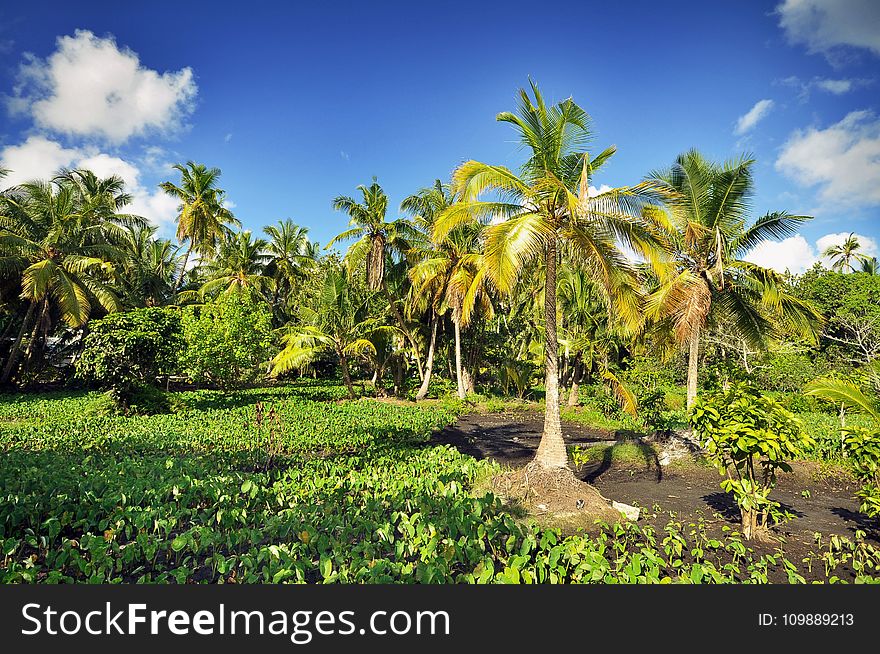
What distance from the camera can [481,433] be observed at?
47.9 feet

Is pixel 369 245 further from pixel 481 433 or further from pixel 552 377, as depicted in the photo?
pixel 552 377

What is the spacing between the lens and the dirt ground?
6.61m

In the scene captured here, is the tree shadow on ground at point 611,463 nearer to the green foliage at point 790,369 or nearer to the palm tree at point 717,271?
the palm tree at point 717,271

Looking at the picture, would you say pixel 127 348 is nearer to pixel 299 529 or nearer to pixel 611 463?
pixel 299 529

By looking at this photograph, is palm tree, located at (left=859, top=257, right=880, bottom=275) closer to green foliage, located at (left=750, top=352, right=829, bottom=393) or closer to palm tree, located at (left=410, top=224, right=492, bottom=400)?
green foliage, located at (left=750, top=352, right=829, bottom=393)

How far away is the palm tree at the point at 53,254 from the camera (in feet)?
61.5

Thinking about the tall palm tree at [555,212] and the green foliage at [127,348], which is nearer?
the tall palm tree at [555,212]

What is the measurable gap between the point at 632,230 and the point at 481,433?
8.85 metres

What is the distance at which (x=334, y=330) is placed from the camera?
2173 centimetres

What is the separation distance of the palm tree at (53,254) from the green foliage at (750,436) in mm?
23447

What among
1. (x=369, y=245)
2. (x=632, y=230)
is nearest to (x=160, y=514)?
(x=632, y=230)

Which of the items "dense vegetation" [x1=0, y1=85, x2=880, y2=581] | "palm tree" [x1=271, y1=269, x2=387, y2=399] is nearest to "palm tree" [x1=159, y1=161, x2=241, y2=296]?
"dense vegetation" [x1=0, y1=85, x2=880, y2=581]

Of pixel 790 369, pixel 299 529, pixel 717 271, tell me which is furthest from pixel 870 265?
pixel 299 529

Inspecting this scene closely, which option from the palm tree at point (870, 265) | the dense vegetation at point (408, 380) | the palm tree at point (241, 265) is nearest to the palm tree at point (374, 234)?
the dense vegetation at point (408, 380)
